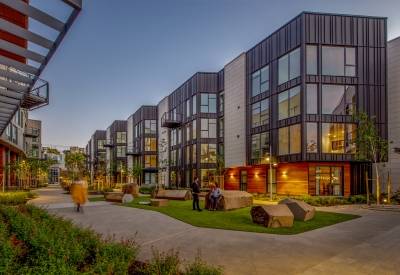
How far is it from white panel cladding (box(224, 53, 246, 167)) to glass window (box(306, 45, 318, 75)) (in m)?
7.78

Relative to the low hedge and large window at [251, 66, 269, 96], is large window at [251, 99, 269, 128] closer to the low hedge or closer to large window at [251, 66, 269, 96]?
large window at [251, 66, 269, 96]

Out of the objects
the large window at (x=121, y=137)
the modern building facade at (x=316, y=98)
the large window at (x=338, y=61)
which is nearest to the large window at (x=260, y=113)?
the modern building facade at (x=316, y=98)

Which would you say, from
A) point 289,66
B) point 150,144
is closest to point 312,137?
point 289,66

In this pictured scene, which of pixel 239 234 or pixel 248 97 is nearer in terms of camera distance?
pixel 239 234

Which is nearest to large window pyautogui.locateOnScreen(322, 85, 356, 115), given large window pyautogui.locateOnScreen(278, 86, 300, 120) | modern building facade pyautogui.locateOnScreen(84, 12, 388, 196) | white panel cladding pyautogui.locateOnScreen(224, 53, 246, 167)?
modern building facade pyautogui.locateOnScreen(84, 12, 388, 196)

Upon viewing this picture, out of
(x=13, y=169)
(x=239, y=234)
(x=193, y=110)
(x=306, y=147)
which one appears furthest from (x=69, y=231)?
(x=13, y=169)

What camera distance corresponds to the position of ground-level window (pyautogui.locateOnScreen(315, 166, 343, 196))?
72.8ft

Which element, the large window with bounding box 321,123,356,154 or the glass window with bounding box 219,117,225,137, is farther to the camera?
the glass window with bounding box 219,117,225,137

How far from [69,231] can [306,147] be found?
768 inches

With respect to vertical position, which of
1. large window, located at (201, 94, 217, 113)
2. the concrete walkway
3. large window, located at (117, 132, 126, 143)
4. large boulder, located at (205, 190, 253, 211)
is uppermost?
large window, located at (201, 94, 217, 113)

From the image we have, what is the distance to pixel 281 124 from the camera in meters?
24.3

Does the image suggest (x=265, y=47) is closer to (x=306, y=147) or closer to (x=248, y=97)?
(x=248, y=97)

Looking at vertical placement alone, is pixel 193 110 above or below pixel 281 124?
above

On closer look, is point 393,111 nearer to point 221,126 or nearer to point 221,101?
point 221,126
